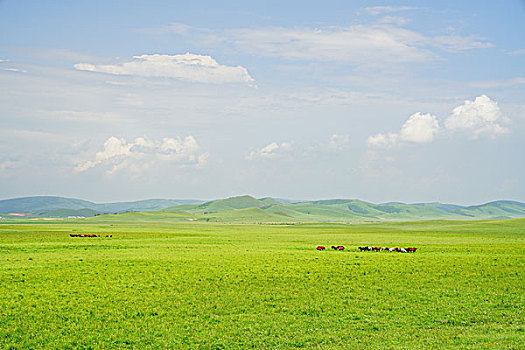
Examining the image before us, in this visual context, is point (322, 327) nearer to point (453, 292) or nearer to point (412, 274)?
point (453, 292)

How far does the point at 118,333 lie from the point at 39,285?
1180cm

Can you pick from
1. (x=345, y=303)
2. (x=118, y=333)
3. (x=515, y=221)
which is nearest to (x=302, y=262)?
(x=345, y=303)

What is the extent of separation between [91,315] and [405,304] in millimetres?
16328

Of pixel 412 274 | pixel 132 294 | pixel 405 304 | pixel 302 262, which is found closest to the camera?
pixel 405 304

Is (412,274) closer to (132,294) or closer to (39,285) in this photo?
(132,294)

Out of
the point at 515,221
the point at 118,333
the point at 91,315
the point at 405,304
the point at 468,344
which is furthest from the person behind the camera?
the point at 515,221

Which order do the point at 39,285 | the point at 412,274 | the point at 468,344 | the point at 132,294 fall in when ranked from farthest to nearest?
the point at 412,274
the point at 39,285
the point at 132,294
the point at 468,344

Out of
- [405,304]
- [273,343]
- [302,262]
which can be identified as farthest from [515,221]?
[273,343]

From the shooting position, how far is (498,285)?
28750 millimetres

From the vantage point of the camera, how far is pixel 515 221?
13675 cm

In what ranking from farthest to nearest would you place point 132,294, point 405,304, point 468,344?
point 132,294 < point 405,304 < point 468,344

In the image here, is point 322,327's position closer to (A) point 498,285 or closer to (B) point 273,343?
(B) point 273,343

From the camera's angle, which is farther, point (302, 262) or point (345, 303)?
point (302, 262)

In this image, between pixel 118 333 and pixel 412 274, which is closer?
pixel 118 333
